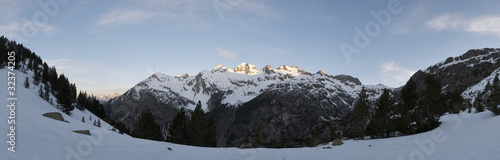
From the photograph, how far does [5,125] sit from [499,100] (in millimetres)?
58631

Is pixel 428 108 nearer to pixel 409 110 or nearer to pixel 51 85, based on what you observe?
pixel 409 110

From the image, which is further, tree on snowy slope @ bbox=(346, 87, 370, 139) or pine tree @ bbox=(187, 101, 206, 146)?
pine tree @ bbox=(187, 101, 206, 146)

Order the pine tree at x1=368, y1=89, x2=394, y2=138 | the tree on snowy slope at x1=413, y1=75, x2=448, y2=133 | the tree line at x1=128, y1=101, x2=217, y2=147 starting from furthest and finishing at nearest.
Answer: the tree line at x1=128, y1=101, x2=217, y2=147 → the pine tree at x1=368, y1=89, x2=394, y2=138 → the tree on snowy slope at x1=413, y1=75, x2=448, y2=133

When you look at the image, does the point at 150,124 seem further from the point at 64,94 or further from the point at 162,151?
the point at 162,151

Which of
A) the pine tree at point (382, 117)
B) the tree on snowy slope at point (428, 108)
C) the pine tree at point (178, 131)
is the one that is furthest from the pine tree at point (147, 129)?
the tree on snowy slope at point (428, 108)

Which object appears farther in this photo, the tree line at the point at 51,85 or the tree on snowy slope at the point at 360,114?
the tree line at the point at 51,85

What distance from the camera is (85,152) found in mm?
16406

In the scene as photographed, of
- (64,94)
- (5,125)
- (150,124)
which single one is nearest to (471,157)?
(5,125)

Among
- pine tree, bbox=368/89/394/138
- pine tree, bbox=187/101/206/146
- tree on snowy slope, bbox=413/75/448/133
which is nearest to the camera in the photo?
tree on snowy slope, bbox=413/75/448/133

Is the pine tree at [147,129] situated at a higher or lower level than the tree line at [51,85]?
lower

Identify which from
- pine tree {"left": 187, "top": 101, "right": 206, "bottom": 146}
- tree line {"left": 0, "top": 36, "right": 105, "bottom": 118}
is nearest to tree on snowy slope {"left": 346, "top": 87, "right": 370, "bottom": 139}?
pine tree {"left": 187, "top": 101, "right": 206, "bottom": 146}

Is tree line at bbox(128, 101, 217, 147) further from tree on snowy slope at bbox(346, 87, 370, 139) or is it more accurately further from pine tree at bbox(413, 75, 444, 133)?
pine tree at bbox(413, 75, 444, 133)

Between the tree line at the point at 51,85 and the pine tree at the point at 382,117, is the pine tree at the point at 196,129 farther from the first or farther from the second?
the pine tree at the point at 382,117

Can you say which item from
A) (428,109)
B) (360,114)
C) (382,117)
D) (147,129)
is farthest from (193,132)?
(428,109)
